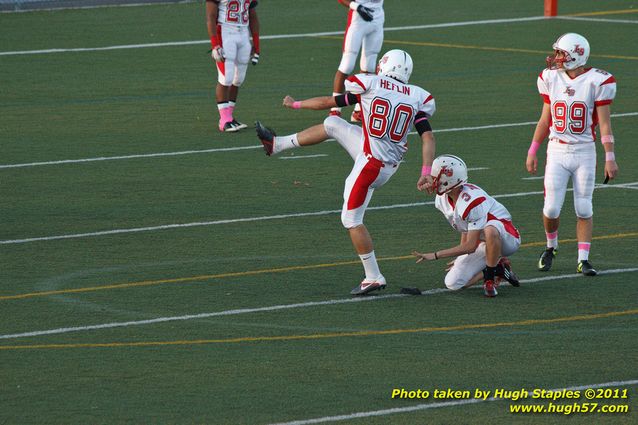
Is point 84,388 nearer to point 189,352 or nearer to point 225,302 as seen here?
point 189,352

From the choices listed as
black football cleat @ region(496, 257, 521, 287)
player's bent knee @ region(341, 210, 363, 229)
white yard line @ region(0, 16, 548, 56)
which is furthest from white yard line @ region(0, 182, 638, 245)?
white yard line @ region(0, 16, 548, 56)

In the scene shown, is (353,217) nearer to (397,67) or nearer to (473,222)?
(473,222)

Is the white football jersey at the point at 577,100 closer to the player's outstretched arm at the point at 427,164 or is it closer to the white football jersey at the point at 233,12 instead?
the player's outstretched arm at the point at 427,164

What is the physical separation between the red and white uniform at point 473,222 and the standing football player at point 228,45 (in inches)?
283

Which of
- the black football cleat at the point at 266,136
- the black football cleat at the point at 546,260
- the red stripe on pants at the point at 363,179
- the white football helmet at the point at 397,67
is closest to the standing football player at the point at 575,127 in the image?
the black football cleat at the point at 546,260

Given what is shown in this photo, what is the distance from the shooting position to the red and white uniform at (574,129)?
35.9 ft

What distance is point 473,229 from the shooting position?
10461 millimetres

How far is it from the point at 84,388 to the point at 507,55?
16227mm

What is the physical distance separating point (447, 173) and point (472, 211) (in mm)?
336

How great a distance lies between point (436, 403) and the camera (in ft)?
26.6

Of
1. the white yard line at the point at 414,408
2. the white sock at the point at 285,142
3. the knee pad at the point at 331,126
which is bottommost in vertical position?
the white yard line at the point at 414,408

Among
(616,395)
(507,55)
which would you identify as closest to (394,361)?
(616,395)

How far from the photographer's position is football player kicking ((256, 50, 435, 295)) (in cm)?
1038

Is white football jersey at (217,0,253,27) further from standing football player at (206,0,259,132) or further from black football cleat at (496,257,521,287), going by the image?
black football cleat at (496,257,521,287)
